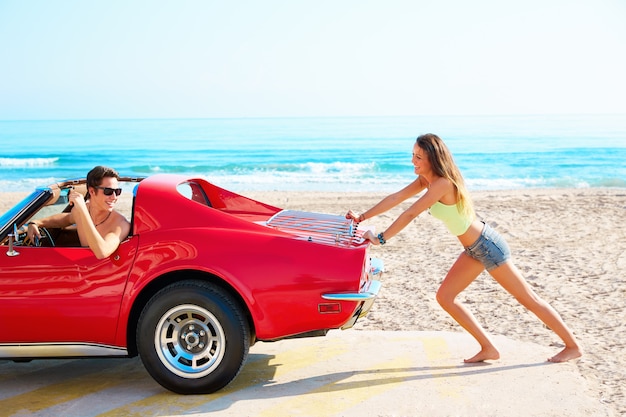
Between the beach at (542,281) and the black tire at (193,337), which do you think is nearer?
the black tire at (193,337)

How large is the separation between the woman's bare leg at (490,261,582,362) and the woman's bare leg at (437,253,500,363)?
17 centimetres

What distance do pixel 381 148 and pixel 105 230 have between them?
45942mm

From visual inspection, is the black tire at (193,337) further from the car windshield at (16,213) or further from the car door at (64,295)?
the car windshield at (16,213)

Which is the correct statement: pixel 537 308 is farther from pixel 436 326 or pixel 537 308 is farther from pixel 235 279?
pixel 235 279

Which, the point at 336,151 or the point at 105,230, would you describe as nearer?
the point at 105,230

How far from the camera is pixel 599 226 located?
13.4 metres

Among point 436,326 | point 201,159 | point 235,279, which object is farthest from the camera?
point 201,159

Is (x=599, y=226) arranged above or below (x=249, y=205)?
below

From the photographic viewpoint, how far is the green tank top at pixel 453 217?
18.6 feet

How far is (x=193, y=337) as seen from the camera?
5.02m

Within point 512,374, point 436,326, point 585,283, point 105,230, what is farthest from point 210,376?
point 585,283

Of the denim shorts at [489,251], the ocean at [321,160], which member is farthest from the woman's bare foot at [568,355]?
the ocean at [321,160]

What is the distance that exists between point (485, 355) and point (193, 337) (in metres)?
2.28

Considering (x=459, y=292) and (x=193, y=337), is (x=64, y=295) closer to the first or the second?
(x=193, y=337)
